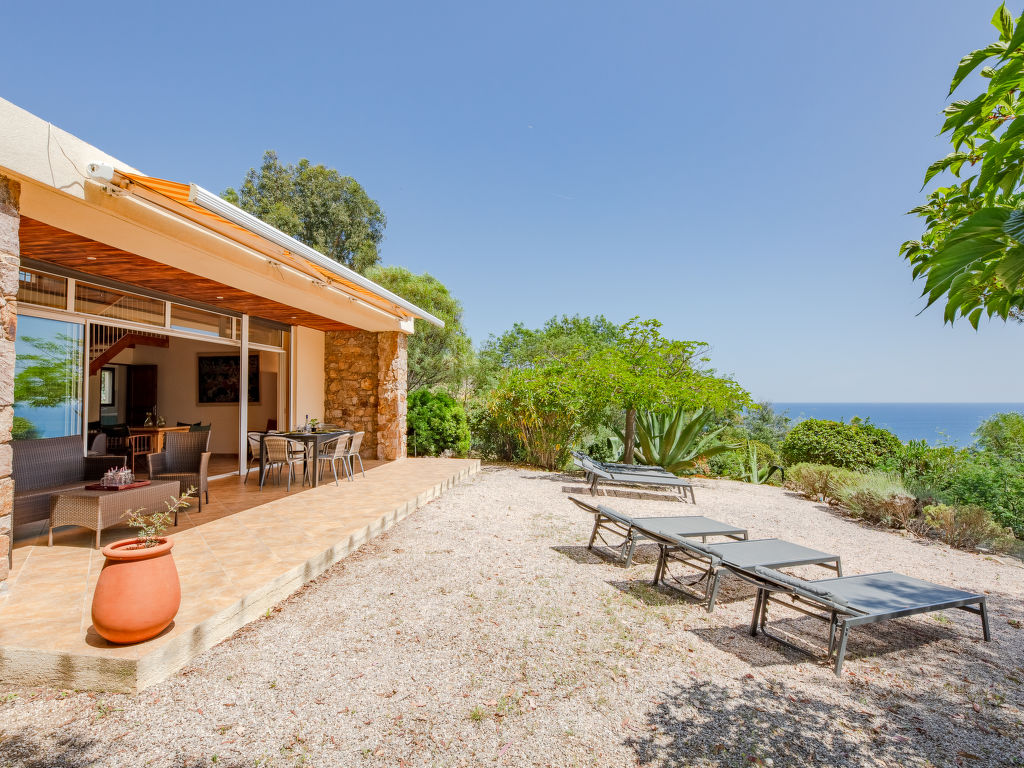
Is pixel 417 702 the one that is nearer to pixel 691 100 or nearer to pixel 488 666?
pixel 488 666

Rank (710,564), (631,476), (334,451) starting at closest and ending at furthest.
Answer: (710,564), (334,451), (631,476)

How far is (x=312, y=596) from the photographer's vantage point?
3.85 meters

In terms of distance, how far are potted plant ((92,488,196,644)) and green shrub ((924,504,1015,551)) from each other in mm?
8361

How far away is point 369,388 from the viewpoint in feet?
33.8

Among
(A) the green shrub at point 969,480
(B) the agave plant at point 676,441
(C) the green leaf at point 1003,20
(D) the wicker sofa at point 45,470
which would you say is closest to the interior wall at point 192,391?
(D) the wicker sofa at point 45,470

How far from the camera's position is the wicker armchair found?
216 inches

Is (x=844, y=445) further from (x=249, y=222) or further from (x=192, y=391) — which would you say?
(x=192, y=391)

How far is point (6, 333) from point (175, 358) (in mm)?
9605

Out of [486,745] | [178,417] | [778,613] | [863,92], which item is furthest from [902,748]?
[178,417]

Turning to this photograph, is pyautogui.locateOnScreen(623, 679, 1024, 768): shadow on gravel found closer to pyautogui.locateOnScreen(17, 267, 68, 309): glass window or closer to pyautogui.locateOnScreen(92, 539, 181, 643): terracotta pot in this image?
pyautogui.locateOnScreen(92, 539, 181, 643): terracotta pot

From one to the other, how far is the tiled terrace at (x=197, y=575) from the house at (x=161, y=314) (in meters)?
0.47

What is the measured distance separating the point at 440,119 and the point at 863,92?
11736 millimetres

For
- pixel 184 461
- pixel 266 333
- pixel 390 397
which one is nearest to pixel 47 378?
pixel 184 461

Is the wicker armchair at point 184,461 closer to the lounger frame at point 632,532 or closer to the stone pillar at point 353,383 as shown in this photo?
the lounger frame at point 632,532
